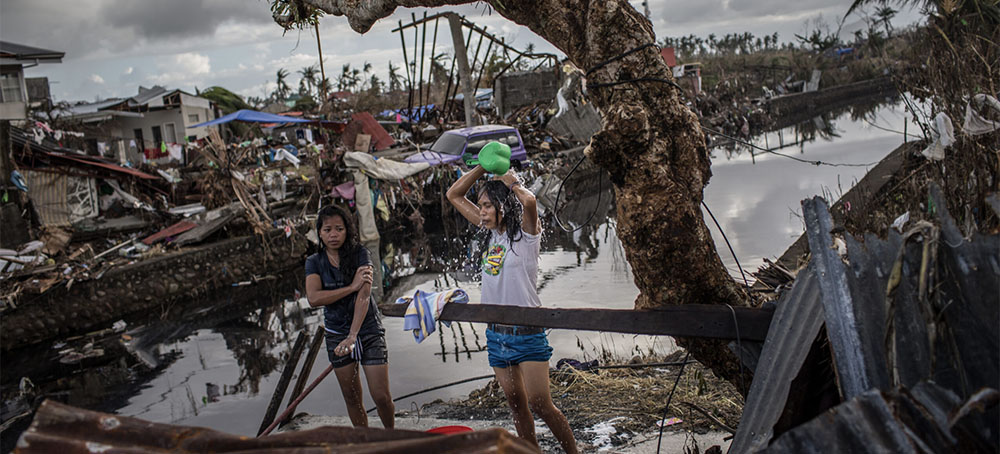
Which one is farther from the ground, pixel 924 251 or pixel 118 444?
pixel 924 251

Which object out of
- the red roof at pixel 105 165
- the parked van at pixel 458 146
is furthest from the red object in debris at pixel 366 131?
the red roof at pixel 105 165

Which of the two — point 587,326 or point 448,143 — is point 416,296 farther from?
point 448,143

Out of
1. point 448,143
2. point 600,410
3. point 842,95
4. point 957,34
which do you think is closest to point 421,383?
point 600,410

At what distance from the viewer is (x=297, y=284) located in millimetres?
14547

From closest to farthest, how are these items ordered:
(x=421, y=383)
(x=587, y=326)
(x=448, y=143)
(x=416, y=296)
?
(x=587, y=326)
(x=416, y=296)
(x=421, y=383)
(x=448, y=143)

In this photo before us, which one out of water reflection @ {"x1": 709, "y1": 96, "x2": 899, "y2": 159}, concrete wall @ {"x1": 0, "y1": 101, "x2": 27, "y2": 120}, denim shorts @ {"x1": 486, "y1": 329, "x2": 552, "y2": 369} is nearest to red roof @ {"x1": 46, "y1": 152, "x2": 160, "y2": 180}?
concrete wall @ {"x1": 0, "y1": 101, "x2": 27, "y2": 120}

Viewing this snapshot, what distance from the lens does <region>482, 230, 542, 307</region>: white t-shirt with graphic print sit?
354cm

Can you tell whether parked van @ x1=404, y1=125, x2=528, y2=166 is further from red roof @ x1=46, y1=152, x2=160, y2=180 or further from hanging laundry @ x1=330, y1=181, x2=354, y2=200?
red roof @ x1=46, y1=152, x2=160, y2=180

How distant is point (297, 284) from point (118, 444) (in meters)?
13.1

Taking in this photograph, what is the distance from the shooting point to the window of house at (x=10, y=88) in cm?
2052

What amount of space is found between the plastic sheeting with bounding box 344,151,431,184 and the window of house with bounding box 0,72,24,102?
12.6 metres

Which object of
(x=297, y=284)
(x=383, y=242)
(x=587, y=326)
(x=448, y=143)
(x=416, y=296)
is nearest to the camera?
(x=587, y=326)

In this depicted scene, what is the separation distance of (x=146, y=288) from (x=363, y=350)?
10557mm

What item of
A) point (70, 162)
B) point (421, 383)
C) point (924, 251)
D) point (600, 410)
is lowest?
point (421, 383)
